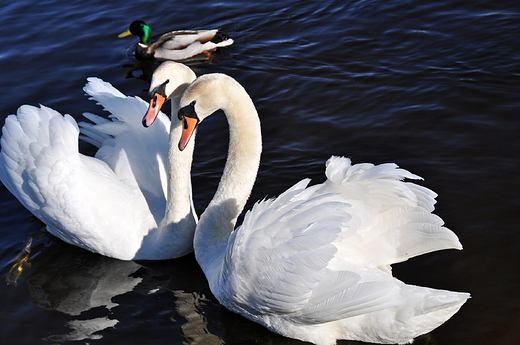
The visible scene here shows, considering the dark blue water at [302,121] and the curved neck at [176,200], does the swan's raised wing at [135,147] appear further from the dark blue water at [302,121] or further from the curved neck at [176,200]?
Answer: the dark blue water at [302,121]

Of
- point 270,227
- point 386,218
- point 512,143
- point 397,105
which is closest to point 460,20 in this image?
point 397,105

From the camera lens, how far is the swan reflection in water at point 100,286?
479cm

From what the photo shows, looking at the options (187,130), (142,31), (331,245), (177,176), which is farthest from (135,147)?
(142,31)

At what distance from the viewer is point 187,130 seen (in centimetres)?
477

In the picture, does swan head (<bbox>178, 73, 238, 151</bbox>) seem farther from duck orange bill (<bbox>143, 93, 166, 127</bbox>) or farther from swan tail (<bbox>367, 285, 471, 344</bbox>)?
swan tail (<bbox>367, 285, 471, 344</bbox>)

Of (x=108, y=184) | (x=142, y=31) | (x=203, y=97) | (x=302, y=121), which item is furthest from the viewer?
(x=142, y=31)

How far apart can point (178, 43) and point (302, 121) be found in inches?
141

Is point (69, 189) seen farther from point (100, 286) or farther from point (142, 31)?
point (142, 31)

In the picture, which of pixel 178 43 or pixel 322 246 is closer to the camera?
pixel 322 246

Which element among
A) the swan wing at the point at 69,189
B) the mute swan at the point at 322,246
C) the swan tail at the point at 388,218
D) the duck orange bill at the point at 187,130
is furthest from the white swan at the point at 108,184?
the swan tail at the point at 388,218

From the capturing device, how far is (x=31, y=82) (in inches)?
374

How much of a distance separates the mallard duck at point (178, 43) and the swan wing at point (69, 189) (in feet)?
15.9

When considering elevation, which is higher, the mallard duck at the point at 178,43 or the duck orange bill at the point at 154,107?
the duck orange bill at the point at 154,107

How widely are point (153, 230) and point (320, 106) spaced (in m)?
3.49
